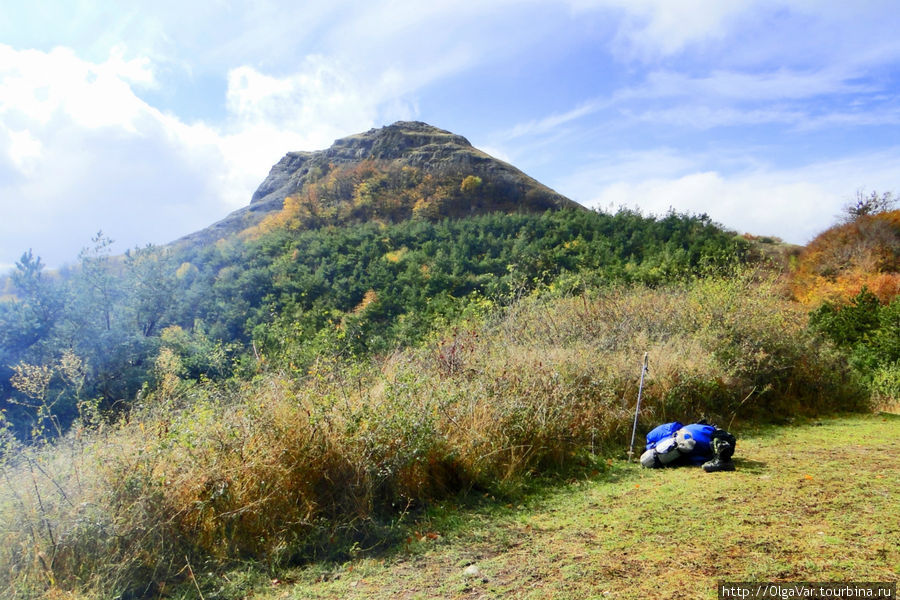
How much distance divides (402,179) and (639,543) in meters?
38.2

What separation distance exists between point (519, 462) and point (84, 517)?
356cm

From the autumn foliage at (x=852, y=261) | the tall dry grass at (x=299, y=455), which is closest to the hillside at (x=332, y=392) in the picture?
the tall dry grass at (x=299, y=455)

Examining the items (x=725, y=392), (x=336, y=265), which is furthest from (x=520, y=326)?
(x=336, y=265)

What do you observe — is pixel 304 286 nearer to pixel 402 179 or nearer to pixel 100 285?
pixel 100 285

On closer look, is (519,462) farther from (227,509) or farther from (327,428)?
(227,509)

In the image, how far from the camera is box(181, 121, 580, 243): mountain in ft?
123

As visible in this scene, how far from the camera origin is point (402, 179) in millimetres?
39531

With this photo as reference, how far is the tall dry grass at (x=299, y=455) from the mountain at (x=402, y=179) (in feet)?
97.3

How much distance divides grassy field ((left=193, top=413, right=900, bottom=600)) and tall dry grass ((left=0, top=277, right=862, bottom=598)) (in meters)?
0.35

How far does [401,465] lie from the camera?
4293 millimetres

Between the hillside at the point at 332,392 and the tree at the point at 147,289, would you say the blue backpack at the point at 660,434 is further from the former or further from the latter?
the tree at the point at 147,289

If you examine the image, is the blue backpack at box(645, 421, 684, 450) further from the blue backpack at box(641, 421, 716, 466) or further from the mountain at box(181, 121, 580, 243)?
the mountain at box(181, 121, 580, 243)

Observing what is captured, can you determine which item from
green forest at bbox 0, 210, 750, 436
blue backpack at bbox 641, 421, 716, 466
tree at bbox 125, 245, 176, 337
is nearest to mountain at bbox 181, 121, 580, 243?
green forest at bbox 0, 210, 750, 436

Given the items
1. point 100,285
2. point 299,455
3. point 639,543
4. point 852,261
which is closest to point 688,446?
point 639,543
